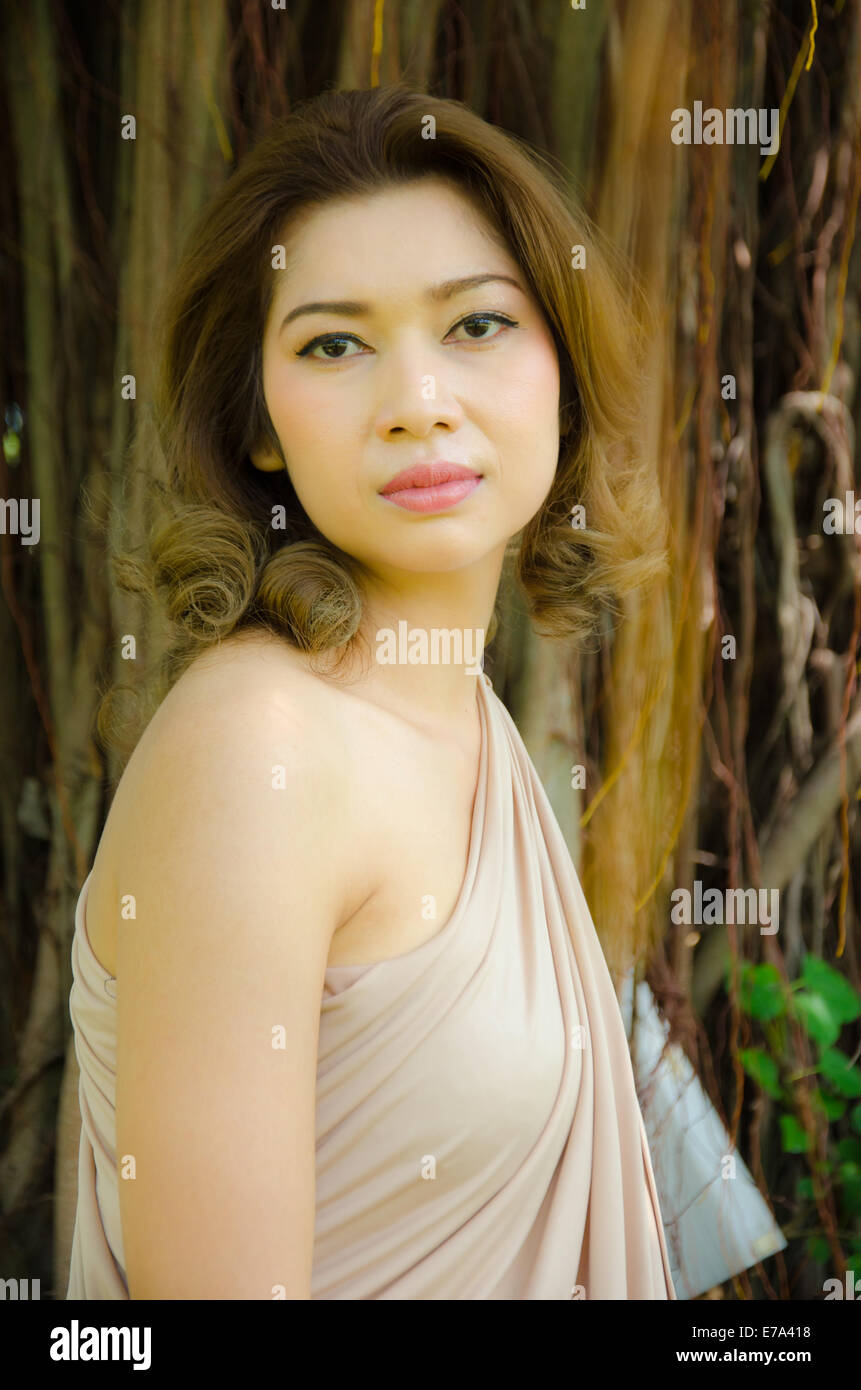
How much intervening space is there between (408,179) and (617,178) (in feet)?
2.09

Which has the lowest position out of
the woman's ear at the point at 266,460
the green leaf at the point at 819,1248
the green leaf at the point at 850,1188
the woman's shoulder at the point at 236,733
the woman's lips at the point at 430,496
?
the green leaf at the point at 819,1248

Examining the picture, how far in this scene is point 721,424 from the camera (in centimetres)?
165

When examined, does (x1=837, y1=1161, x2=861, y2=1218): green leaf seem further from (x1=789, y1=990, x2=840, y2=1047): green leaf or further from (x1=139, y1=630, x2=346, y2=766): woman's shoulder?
(x1=139, y1=630, x2=346, y2=766): woman's shoulder

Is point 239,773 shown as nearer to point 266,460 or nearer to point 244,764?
point 244,764

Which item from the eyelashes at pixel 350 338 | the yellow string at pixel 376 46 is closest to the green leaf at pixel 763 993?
the eyelashes at pixel 350 338

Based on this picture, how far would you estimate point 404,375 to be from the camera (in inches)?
33.9

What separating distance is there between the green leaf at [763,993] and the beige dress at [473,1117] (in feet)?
2.43

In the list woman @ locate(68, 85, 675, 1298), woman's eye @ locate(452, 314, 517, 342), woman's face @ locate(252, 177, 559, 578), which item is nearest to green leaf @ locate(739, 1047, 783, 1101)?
woman @ locate(68, 85, 675, 1298)

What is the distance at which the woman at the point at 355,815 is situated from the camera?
29.2 inches

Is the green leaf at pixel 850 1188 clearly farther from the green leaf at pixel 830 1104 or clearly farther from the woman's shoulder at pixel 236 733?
the woman's shoulder at pixel 236 733

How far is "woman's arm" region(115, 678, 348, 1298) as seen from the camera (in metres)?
0.73

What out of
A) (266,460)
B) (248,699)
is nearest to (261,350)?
(266,460)

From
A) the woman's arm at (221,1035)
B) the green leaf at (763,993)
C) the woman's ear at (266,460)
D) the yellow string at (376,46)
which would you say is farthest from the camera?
the green leaf at (763,993)

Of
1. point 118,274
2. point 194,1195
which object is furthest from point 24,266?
point 194,1195
